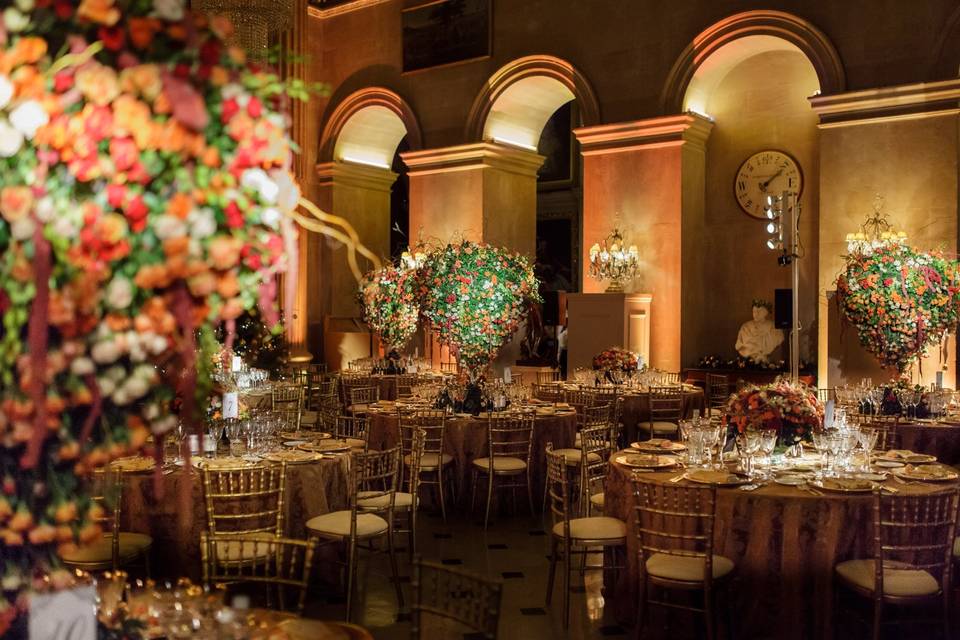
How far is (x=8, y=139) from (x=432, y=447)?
6.59m

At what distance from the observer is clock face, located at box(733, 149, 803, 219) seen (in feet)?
44.8

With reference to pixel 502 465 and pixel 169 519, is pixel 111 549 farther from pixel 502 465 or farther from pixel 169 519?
pixel 502 465

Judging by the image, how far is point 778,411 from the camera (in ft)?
17.1

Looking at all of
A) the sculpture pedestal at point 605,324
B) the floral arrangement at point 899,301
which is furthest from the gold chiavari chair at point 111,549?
the sculpture pedestal at point 605,324

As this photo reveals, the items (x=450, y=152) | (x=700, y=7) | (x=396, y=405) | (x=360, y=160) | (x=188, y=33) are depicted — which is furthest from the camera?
(x=360, y=160)

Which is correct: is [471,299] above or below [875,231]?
below

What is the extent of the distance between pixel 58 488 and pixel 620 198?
12.2 meters

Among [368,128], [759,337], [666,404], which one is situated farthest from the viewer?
[368,128]

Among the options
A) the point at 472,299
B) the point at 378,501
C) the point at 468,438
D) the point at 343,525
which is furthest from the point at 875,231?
the point at 343,525

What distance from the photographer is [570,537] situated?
203 inches

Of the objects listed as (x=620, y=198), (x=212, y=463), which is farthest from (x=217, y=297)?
(x=620, y=198)

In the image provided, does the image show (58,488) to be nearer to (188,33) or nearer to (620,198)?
(188,33)

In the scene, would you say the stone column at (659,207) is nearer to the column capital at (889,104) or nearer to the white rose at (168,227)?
the column capital at (889,104)

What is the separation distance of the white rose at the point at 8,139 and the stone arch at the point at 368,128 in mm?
14498
